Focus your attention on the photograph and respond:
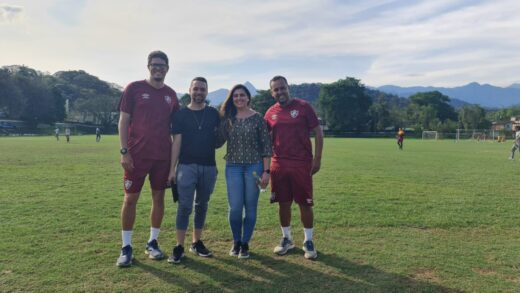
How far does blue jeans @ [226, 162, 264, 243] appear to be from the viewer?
4641 mm

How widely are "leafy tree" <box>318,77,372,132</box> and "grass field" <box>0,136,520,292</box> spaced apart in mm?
73782

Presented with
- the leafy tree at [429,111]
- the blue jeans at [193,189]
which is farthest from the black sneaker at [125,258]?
the leafy tree at [429,111]

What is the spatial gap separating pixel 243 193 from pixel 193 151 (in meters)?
0.77

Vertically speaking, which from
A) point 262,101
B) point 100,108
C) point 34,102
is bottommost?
point 100,108

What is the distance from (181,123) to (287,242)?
1980mm

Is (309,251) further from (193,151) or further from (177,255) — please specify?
(193,151)

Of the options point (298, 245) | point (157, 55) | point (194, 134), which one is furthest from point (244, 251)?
point (157, 55)

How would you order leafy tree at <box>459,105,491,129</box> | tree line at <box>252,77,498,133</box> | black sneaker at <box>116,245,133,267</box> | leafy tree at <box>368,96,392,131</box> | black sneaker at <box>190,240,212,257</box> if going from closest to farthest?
black sneaker at <box>116,245,133,267</box> < black sneaker at <box>190,240,212,257</box> < leafy tree at <box>459,105,491,129</box> < tree line at <box>252,77,498,133</box> < leafy tree at <box>368,96,392,131</box>

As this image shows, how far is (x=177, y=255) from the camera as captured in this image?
4.54 m

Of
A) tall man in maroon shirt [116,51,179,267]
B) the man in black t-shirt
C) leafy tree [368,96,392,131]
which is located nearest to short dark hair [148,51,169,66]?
tall man in maroon shirt [116,51,179,267]

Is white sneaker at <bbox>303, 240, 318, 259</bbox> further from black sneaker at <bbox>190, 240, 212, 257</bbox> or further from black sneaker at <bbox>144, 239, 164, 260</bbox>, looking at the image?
black sneaker at <bbox>144, 239, 164, 260</bbox>

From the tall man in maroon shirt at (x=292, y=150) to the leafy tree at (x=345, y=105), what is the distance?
257 feet

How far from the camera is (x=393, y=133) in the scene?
7844cm

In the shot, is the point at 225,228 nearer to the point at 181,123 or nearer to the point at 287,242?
the point at 287,242
